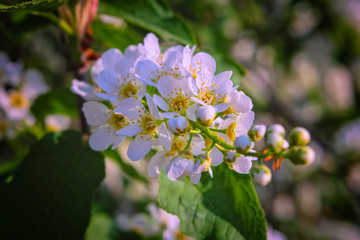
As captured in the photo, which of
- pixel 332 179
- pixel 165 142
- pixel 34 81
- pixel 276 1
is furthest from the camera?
pixel 276 1

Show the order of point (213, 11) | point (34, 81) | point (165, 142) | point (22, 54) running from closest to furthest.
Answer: point (165, 142), point (34, 81), point (22, 54), point (213, 11)

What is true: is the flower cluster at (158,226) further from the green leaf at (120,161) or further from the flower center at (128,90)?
the flower center at (128,90)

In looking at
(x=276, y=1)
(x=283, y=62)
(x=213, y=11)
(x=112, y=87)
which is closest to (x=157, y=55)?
(x=112, y=87)

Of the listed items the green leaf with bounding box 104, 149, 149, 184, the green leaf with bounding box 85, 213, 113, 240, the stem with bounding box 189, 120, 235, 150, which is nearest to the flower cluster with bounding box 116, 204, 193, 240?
the green leaf with bounding box 85, 213, 113, 240

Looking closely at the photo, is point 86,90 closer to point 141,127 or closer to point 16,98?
point 141,127

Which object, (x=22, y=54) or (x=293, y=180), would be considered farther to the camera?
(x=293, y=180)

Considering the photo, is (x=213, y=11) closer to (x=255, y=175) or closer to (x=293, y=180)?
(x=293, y=180)
